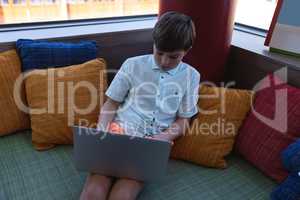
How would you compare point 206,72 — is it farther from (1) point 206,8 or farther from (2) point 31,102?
(2) point 31,102

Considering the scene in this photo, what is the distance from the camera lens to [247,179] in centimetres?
130

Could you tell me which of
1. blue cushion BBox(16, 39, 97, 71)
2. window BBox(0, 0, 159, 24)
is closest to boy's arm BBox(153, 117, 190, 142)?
blue cushion BBox(16, 39, 97, 71)

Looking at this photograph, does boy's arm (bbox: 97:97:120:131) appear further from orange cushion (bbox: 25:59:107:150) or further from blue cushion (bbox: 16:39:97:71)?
blue cushion (bbox: 16:39:97:71)

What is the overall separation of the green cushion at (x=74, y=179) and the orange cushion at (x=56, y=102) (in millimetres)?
76

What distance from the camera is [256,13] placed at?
1.95 m

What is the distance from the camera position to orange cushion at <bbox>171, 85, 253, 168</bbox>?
4.46 ft

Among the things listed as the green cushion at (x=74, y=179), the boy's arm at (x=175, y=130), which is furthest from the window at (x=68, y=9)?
the boy's arm at (x=175, y=130)

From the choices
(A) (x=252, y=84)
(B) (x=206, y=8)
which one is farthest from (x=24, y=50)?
(A) (x=252, y=84)

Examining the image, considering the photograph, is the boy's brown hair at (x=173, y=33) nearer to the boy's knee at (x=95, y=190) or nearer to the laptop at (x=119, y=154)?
the laptop at (x=119, y=154)

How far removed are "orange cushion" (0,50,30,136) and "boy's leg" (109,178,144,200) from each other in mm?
643

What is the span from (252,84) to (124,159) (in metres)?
0.86

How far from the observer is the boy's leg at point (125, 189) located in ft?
3.57

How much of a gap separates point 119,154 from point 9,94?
692 mm

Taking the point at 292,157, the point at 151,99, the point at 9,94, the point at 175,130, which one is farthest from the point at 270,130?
the point at 9,94
